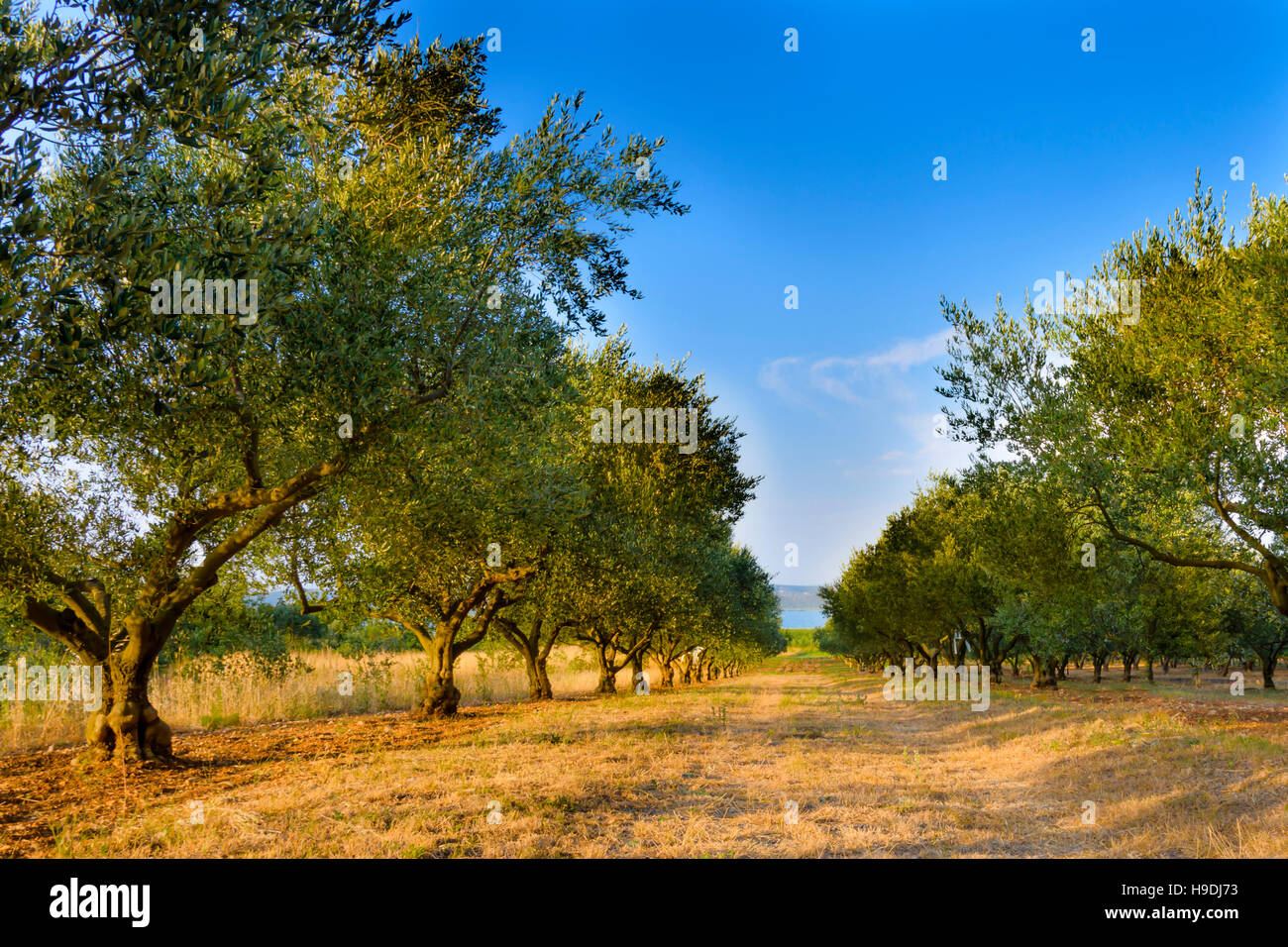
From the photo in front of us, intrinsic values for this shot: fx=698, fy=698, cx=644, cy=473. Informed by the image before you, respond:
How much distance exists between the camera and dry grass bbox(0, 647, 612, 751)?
2111cm

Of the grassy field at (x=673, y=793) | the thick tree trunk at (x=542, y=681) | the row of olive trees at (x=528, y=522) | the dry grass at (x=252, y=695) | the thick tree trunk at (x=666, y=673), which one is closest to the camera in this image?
the grassy field at (x=673, y=793)

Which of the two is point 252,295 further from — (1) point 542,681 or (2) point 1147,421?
(1) point 542,681

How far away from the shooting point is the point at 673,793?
13.5 meters

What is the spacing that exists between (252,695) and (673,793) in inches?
861

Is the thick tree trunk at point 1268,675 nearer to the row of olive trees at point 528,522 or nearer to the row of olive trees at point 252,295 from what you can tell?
the row of olive trees at point 528,522

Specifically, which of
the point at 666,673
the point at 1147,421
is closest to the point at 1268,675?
the point at 666,673

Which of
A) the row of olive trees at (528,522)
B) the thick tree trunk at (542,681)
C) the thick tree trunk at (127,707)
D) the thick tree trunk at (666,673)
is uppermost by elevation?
the row of olive trees at (528,522)

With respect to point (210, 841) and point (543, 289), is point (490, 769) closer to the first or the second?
point (210, 841)

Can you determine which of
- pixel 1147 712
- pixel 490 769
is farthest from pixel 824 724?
pixel 490 769

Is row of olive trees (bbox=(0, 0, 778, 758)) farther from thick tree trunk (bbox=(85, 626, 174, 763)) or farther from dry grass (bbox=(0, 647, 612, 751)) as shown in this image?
dry grass (bbox=(0, 647, 612, 751))

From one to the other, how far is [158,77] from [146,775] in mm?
13727

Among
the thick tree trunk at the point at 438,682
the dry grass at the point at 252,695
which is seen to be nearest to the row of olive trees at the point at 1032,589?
the thick tree trunk at the point at 438,682

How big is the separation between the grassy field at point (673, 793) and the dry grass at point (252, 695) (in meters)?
2.71

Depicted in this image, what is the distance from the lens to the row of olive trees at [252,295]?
312 inches
